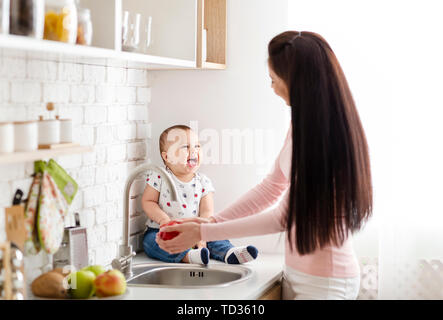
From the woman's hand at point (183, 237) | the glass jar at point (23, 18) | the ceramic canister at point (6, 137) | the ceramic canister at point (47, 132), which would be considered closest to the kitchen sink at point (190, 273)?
the woman's hand at point (183, 237)

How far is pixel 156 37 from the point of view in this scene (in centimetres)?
215

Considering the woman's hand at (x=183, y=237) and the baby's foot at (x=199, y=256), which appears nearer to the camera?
the woman's hand at (x=183, y=237)

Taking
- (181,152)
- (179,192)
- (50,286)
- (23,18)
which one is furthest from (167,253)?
(23,18)

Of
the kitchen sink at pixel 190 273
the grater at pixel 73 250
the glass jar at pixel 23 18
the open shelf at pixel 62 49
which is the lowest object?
the kitchen sink at pixel 190 273

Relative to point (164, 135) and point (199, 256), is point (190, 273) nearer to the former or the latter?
point (199, 256)

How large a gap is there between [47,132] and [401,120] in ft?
3.94

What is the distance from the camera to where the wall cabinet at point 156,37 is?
148 cm

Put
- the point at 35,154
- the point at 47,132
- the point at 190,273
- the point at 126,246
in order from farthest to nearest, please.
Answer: the point at 190,273 → the point at 126,246 → the point at 47,132 → the point at 35,154

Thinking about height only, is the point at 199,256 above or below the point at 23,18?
below

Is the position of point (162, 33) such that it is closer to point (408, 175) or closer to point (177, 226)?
point (177, 226)

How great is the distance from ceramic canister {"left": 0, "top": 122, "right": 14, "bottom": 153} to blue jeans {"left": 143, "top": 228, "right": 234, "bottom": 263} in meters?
0.86

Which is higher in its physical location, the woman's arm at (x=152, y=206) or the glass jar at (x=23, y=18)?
the glass jar at (x=23, y=18)

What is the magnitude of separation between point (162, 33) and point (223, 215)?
65 cm

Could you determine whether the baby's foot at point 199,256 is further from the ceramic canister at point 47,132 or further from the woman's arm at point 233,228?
the ceramic canister at point 47,132
